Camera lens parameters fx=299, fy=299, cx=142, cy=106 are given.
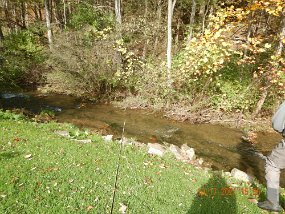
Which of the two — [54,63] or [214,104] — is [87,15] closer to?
[54,63]

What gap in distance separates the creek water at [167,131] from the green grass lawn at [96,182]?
139 inches

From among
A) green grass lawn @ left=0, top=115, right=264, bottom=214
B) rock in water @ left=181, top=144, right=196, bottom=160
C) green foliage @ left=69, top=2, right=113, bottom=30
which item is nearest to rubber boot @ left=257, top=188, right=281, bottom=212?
green grass lawn @ left=0, top=115, right=264, bottom=214

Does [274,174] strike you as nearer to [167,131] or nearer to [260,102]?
[167,131]

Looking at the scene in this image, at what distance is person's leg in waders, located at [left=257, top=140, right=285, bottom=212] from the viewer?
6.20 m

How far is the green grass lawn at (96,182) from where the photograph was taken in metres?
5.77

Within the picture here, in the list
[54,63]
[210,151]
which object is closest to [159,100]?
[210,151]

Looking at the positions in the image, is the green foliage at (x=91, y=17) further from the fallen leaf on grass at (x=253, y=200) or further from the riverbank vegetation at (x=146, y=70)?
the fallen leaf on grass at (x=253, y=200)

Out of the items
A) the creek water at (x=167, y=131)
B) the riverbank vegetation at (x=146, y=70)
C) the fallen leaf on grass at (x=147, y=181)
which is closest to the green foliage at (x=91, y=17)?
the riverbank vegetation at (x=146, y=70)

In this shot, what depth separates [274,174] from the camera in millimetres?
6367

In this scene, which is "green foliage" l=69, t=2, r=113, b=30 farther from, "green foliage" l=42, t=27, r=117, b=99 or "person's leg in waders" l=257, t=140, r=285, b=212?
"person's leg in waders" l=257, t=140, r=285, b=212

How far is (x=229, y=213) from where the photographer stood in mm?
6379

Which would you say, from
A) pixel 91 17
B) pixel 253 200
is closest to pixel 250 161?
pixel 253 200

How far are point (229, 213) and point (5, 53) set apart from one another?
21583 millimetres

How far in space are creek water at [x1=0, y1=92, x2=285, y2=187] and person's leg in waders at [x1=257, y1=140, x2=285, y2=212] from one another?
4151 millimetres
